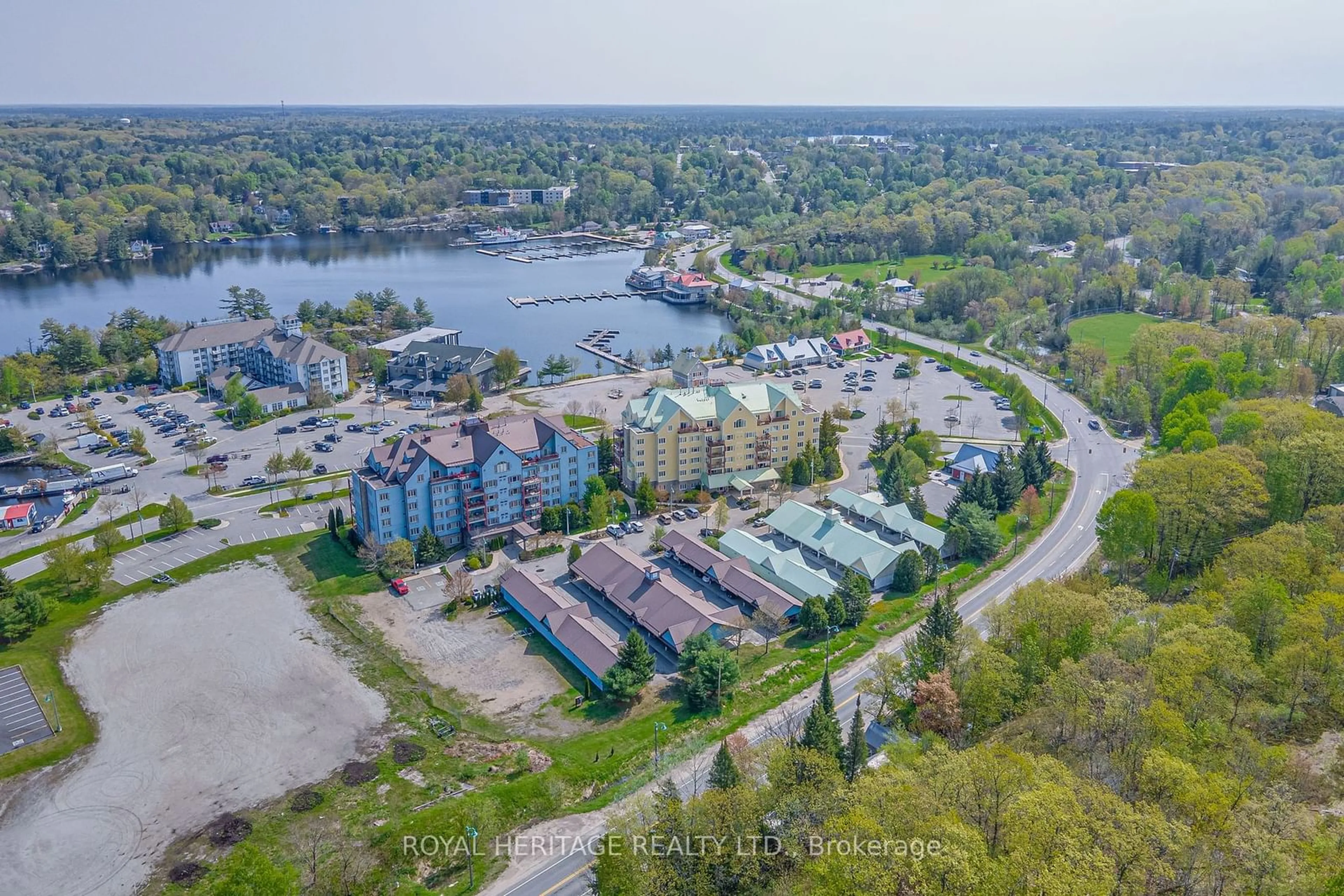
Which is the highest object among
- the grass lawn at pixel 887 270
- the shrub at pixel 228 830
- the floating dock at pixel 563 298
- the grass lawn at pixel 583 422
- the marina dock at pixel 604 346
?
the grass lawn at pixel 887 270

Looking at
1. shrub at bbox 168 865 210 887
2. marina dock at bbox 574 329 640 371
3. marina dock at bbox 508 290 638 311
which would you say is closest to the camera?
shrub at bbox 168 865 210 887

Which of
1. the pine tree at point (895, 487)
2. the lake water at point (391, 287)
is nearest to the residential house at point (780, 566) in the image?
the pine tree at point (895, 487)

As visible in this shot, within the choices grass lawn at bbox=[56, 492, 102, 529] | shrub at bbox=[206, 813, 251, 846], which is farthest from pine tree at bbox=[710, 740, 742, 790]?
grass lawn at bbox=[56, 492, 102, 529]

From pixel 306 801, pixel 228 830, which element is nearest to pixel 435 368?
pixel 306 801

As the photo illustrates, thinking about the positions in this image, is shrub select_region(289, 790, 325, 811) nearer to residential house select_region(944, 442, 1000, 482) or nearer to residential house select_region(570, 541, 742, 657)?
residential house select_region(570, 541, 742, 657)

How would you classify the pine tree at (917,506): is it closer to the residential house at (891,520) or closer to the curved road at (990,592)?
the residential house at (891,520)

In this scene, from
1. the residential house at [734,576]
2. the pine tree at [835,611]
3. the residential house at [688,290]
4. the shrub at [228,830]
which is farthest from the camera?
the residential house at [688,290]

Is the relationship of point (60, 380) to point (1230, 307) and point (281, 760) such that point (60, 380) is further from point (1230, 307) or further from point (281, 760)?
point (1230, 307)
